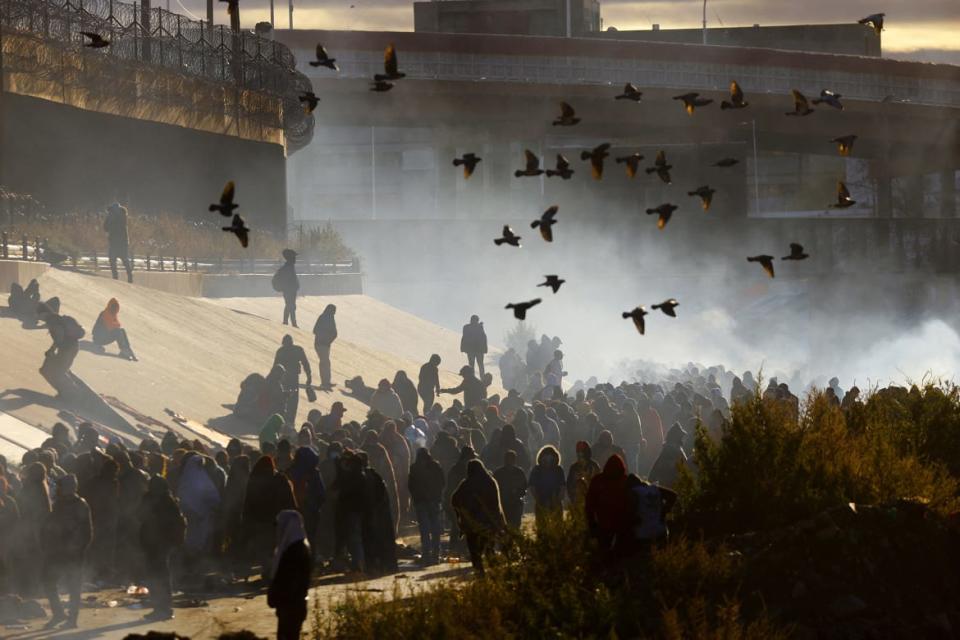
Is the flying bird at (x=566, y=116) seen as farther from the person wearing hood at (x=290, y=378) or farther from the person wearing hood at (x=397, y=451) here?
the person wearing hood at (x=290, y=378)

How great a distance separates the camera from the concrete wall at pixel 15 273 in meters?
26.5

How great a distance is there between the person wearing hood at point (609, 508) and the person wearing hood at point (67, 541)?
419cm

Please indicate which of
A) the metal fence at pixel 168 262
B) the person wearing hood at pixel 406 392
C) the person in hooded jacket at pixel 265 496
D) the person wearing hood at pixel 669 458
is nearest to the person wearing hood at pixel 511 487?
the person wearing hood at pixel 669 458

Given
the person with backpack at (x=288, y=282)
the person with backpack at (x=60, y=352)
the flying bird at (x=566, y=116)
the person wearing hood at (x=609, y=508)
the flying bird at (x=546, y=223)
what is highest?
the flying bird at (x=566, y=116)

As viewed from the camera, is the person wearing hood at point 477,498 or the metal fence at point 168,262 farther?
the metal fence at point 168,262

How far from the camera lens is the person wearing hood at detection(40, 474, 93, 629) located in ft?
45.6

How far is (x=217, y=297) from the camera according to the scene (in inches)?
1510

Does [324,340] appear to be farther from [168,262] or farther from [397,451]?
[168,262]

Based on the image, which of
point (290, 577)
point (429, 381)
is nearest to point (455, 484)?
point (290, 577)

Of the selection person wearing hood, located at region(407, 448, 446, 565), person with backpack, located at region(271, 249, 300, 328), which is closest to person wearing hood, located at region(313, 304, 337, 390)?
person with backpack, located at region(271, 249, 300, 328)

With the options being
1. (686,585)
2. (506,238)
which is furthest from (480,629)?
(506,238)

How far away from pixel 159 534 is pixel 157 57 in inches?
1330

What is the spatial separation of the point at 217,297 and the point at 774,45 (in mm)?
88279

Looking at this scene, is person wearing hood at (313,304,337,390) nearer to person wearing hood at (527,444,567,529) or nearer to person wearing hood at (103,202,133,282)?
person wearing hood at (103,202,133,282)
